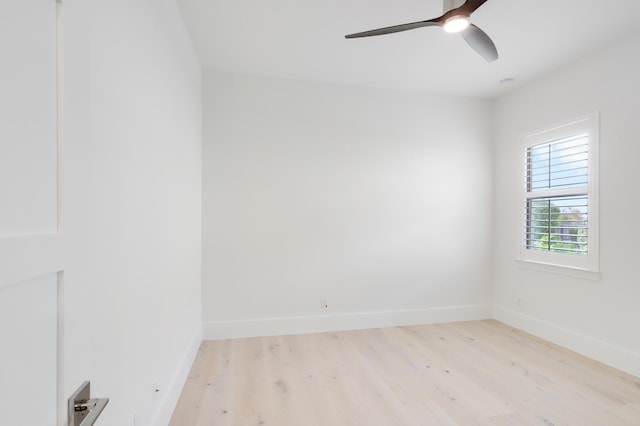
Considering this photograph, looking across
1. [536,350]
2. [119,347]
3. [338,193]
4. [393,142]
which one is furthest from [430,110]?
[119,347]

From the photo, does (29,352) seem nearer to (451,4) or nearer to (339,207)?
(451,4)

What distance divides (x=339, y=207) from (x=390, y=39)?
169cm

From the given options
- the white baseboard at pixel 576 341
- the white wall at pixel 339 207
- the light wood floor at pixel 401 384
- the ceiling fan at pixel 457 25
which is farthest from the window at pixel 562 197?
the ceiling fan at pixel 457 25

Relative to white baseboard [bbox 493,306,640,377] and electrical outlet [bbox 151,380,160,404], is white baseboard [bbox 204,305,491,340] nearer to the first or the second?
white baseboard [bbox 493,306,640,377]

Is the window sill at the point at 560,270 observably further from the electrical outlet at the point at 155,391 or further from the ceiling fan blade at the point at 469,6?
the electrical outlet at the point at 155,391

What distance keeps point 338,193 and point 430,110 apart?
1.55 m

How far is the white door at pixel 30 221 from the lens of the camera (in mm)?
432

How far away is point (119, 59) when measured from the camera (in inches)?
48.6

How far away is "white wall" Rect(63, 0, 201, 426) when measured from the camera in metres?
0.61

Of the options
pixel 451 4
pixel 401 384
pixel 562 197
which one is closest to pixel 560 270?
pixel 562 197

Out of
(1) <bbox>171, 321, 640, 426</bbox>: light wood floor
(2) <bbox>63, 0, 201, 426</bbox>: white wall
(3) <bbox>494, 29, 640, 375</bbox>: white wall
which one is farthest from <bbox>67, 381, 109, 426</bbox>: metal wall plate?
(3) <bbox>494, 29, 640, 375</bbox>: white wall

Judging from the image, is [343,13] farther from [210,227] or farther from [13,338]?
[13,338]

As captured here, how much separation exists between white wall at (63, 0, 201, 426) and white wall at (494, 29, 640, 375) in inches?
137

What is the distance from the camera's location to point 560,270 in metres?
3.04
